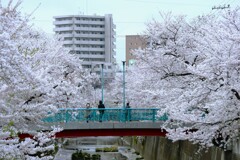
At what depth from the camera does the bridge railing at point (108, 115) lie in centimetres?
2390

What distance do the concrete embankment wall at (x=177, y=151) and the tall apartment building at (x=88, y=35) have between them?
5472 cm

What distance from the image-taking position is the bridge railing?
2390 centimetres

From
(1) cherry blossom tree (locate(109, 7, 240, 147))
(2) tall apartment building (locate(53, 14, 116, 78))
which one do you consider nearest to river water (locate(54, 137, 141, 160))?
(1) cherry blossom tree (locate(109, 7, 240, 147))

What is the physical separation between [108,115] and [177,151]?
23.5 ft

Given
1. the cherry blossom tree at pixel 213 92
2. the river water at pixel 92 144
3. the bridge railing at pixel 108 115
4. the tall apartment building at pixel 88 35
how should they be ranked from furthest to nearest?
the tall apartment building at pixel 88 35 < the river water at pixel 92 144 < the bridge railing at pixel 108 115 < the cherry blossom tree at pixel 213 92

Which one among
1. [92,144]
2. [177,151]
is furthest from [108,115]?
[92,144]

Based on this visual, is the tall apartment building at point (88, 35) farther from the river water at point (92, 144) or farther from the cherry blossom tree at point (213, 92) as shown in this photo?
the cherry blossom tree at point (213, 92)

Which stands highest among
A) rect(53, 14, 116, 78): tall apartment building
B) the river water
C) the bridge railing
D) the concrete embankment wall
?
rect(53, 14, 116, 78): tall apartment building

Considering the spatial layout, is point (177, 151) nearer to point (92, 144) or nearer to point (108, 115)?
point (108, 115)

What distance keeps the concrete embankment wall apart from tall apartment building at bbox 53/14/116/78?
180 ft

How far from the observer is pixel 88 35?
105m

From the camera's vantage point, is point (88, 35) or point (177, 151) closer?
point (177, 151)

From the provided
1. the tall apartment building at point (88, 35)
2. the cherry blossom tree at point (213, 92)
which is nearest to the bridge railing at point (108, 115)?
the cherry blossom tree at point (213, 92)

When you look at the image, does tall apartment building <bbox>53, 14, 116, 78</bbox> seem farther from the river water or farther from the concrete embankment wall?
the concrete embankment wall
